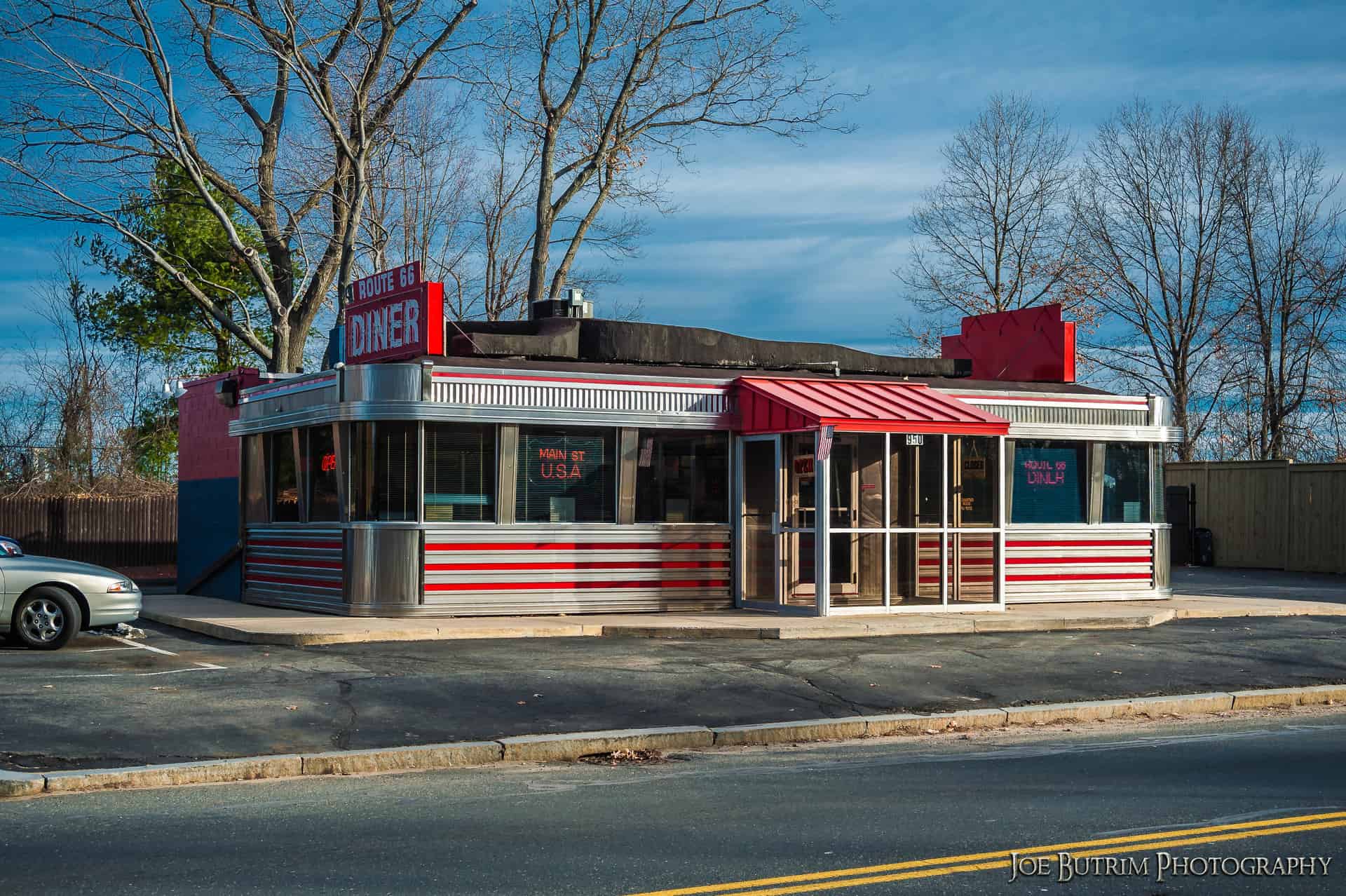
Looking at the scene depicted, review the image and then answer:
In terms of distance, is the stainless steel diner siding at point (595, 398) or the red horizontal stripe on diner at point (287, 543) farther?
the red horizontal stripe on diner at point (287, 543)

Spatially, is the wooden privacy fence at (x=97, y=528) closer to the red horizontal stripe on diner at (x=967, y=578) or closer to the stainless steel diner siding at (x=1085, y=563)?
the red horizontal stripe on diner at (x=967, y=578)

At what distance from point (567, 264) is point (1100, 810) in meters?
27.2

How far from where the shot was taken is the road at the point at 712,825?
6.19 meters

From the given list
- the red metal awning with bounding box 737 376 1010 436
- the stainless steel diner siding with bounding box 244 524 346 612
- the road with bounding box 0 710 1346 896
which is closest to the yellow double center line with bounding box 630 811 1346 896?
the road with bounding box 0 710 1346 896

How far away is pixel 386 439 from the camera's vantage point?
17.5 metres

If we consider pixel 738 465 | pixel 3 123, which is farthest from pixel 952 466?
pixel 3 123

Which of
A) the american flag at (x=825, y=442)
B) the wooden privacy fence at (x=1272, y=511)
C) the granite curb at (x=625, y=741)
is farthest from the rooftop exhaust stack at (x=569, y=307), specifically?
the wooden privacy fence at (x=1272, y=511)

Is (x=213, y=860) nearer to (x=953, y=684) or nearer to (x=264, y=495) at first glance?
(x=953, y=684)

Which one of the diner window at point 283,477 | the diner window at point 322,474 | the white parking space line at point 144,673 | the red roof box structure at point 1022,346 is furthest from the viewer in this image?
the red roof box structure at point 1022,346

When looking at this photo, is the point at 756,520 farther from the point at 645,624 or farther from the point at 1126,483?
the point at 1126,483

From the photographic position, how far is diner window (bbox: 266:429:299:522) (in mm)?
19438

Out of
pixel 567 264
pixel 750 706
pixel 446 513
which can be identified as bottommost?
pixel 750 706

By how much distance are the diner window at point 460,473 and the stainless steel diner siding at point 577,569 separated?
0.81ft

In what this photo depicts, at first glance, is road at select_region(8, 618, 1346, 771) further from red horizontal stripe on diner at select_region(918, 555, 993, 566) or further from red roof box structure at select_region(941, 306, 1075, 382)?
red roof box structure at select_region(941, 306, 1075, 382)
